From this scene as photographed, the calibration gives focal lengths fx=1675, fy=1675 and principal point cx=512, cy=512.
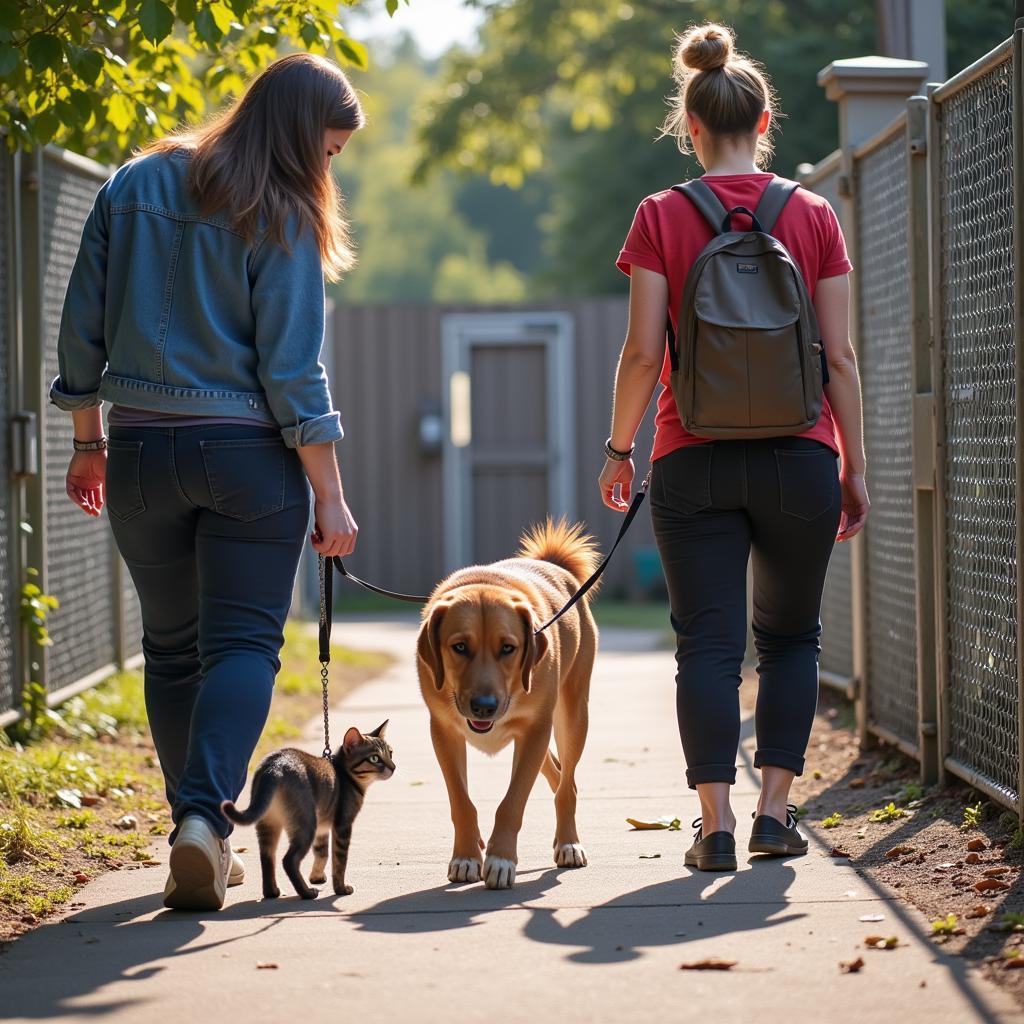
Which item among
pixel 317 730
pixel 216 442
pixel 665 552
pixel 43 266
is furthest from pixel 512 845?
pixel 43 266

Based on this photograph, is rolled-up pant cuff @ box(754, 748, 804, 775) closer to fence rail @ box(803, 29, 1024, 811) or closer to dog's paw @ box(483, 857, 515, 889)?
fence rail @ box(803, 29, 1024, 811)

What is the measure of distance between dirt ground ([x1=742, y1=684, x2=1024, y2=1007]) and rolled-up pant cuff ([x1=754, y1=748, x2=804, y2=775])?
1.00 ft

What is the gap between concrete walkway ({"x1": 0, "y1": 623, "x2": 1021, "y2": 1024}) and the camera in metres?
3.20

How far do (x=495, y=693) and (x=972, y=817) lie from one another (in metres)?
1.48

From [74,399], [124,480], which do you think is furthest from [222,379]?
[74,399]

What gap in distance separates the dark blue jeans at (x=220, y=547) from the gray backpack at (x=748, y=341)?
1073mm

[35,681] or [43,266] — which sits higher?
[43,266]

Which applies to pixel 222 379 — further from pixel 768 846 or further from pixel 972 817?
pixel 972 817

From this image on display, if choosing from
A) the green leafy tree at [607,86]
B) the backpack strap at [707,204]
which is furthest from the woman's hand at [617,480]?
the green leafy tree at [607,86]

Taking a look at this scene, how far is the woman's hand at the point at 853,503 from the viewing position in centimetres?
468

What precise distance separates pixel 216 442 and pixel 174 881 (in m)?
1.07

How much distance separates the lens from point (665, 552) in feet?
15.0

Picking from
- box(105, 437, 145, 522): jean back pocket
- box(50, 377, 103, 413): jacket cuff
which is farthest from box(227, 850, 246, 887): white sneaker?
box(50, 377, 103, 413): jacket cuff

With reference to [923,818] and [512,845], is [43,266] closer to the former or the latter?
[512,845]
